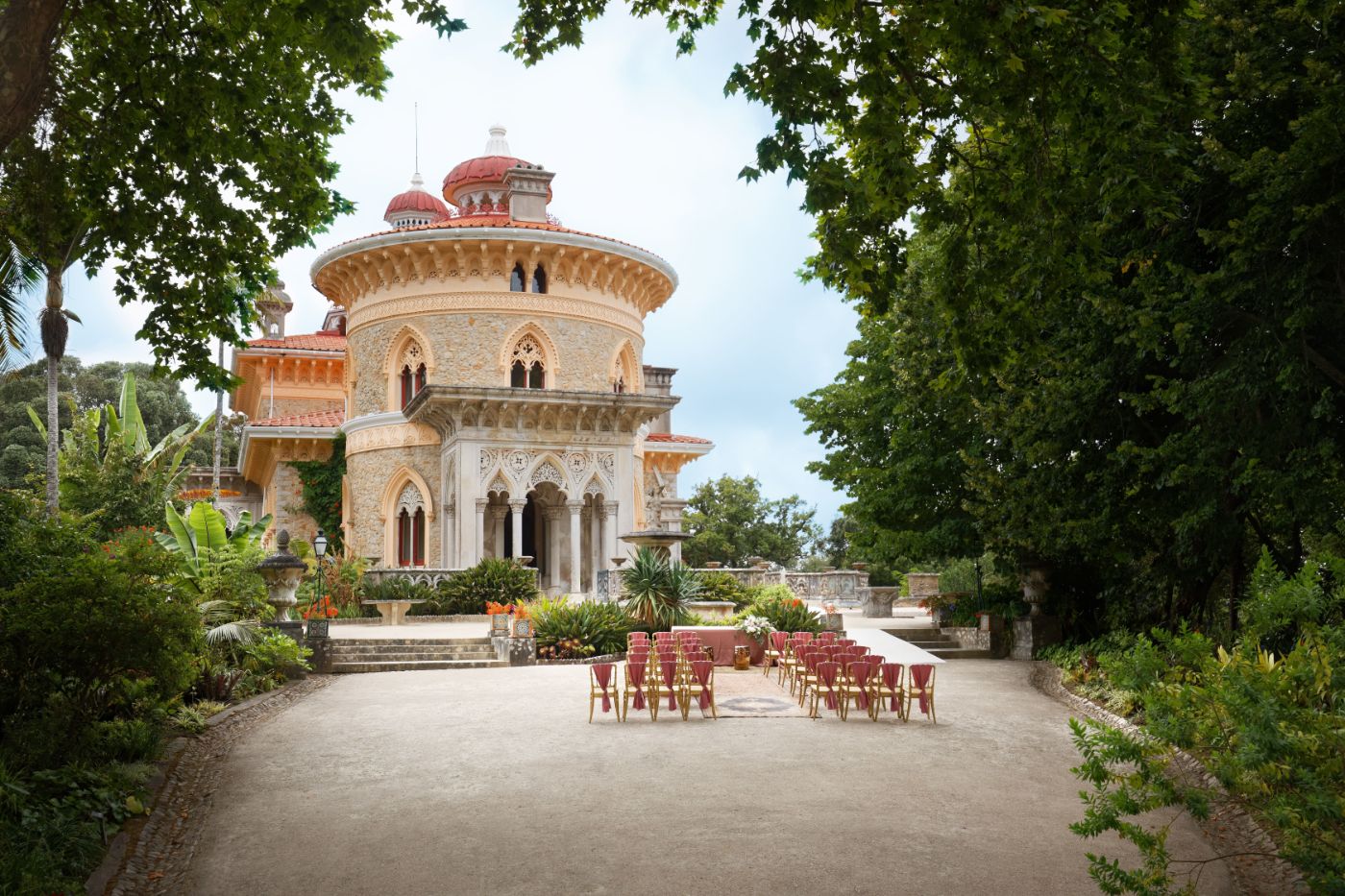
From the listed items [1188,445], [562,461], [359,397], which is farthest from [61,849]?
[359,397]

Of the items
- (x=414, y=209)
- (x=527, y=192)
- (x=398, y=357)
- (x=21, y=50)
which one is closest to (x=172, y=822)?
(x=21, y=50)

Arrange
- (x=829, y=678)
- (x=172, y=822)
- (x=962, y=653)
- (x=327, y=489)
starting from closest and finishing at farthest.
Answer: (x=172, y=822) < (x=829, y=678) < (x=962, y=653) < (x=327, y=489)

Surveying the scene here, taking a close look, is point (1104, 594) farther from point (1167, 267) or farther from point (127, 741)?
point (127, 741)

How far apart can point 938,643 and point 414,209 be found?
105ft

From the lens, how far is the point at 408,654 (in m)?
19.2

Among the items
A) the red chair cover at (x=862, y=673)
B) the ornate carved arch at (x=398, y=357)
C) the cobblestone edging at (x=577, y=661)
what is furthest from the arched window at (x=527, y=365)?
the red chair cover at (x=862, y=673)

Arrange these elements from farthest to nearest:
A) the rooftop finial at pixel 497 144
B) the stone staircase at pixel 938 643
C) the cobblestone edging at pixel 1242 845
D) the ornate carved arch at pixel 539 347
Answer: the rooftop finial at pixel 497 144
the ornate carved arch at pixel 539 347
the stone staircase at pixel 938 643
the cobblestone edging at pixel 1242 845

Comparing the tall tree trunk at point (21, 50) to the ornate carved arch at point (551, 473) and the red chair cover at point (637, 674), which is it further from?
the ornate carved arch at point (551, 473)

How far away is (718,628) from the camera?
1903 centimetres

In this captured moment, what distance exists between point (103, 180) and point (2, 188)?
3.47ft

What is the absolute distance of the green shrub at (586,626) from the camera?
762 inches

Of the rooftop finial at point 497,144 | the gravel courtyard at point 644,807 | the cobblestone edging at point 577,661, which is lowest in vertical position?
the gravel courtyard at point 644,807

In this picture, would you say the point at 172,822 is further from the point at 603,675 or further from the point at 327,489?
the point at 327,489

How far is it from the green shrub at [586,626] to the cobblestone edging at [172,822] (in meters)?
7.70
